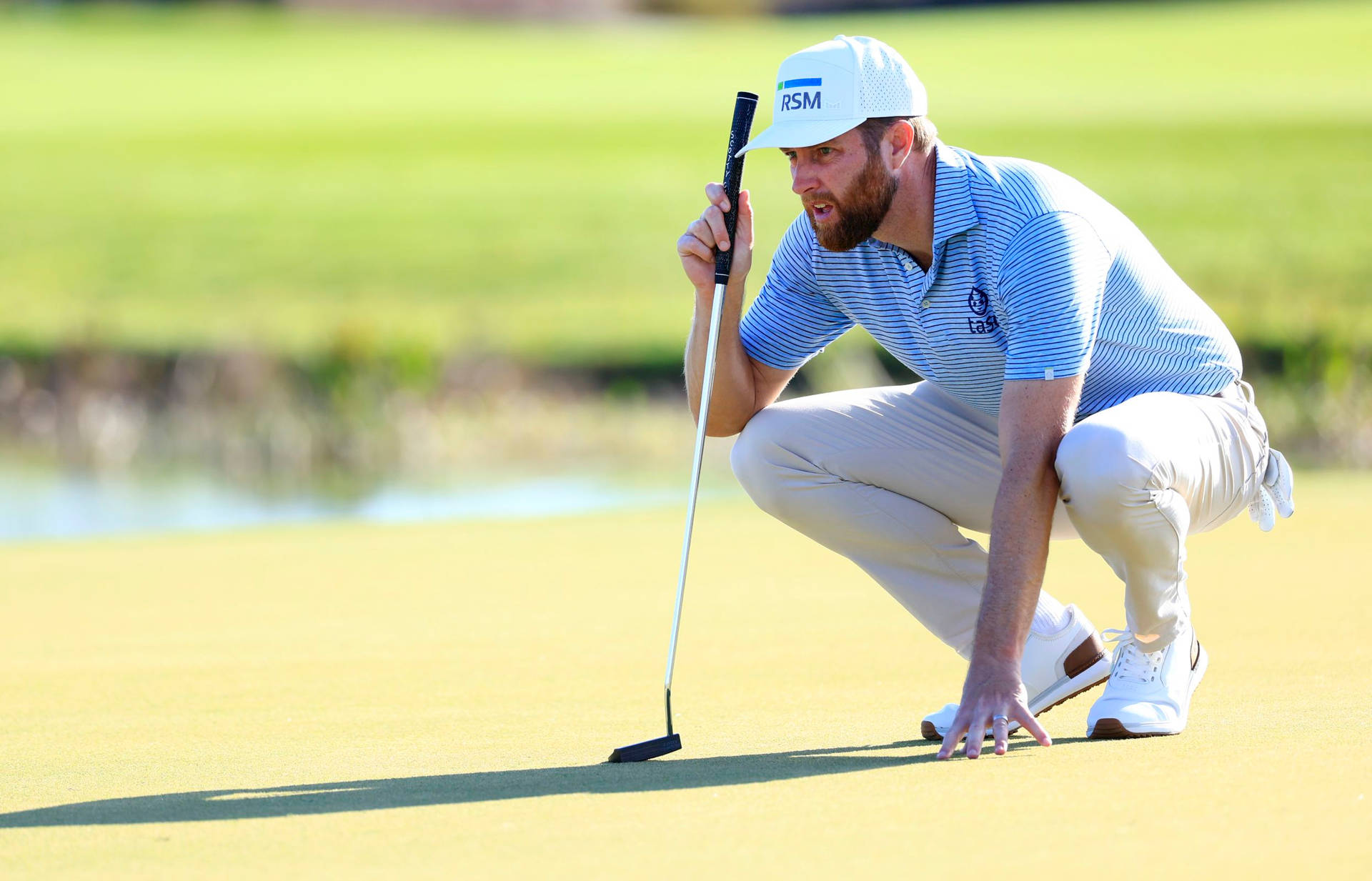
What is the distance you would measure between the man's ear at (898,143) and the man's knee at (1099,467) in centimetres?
62

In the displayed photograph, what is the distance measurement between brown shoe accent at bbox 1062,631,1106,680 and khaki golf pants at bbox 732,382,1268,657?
20 centimetres

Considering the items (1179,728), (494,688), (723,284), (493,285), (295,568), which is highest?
(723,284)

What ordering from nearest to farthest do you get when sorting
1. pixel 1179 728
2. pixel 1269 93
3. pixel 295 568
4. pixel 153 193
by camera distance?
pixel 1179 728 → pixel 295 568 → pixel 153 193 → pixel 1269 93

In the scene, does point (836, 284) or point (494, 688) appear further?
point (494, 688)

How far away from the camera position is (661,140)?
23.6 meters

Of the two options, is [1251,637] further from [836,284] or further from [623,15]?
[623,15]

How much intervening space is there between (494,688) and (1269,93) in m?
23.6

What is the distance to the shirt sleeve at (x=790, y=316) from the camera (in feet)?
12.6

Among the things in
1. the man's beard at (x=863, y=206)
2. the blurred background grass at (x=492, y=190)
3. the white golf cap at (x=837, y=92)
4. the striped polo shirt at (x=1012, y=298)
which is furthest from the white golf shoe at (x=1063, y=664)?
the blurred background grass at (x=492, y=190)

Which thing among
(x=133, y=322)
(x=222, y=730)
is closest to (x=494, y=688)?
(x=222, y=730)

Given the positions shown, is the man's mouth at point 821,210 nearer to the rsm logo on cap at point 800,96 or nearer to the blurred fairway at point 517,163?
the rsm logo on cap at point 800,96

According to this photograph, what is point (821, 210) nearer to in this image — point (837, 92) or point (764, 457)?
point (837, 92)

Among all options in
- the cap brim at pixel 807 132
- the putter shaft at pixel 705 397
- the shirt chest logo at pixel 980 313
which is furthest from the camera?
the putter shaft at pixel 705 397

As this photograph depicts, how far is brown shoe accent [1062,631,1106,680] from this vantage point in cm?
365
